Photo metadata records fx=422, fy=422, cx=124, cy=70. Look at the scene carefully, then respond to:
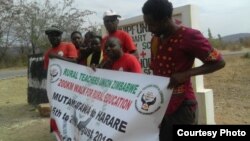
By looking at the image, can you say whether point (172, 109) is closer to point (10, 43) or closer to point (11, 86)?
point (11, 86)

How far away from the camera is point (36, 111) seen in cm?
934

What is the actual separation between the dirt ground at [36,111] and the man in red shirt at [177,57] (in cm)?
391

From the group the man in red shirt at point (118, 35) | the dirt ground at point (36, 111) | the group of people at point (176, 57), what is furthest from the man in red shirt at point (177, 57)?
the dirt ground at point (36, 111)

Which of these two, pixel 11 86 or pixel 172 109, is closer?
pixel 172 109

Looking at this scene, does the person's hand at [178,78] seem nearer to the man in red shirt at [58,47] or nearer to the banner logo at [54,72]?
the banner logo at [54,72]

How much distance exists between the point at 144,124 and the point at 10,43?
30672 mm

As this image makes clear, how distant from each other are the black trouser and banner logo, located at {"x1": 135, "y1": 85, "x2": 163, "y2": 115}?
0.65ft

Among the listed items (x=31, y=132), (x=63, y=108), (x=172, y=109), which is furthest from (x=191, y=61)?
(x=31, y=132)

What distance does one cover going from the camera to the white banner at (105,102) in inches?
143

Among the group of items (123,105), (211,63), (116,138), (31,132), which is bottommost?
(31,132)

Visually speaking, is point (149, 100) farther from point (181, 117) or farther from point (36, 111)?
point (36, 111)

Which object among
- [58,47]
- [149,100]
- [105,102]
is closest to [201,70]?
[149,100]

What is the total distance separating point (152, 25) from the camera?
127 inches

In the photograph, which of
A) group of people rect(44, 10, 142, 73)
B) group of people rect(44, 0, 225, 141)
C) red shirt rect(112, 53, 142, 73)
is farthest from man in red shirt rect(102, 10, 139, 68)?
group of people rect(44, 0, 225, 141)
